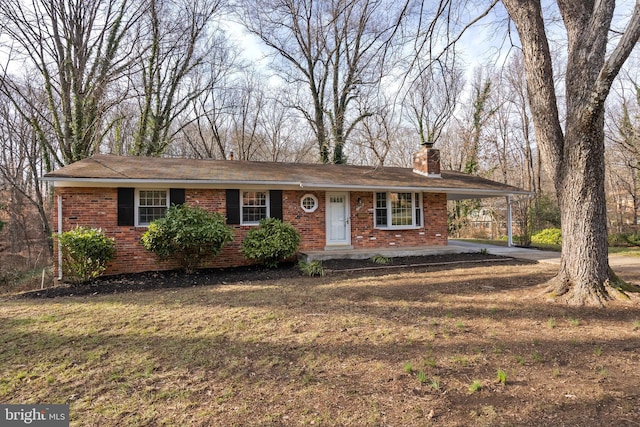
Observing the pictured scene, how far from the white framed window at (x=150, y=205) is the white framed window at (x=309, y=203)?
3958 mm

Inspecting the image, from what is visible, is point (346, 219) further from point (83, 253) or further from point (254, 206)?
point (83, 253)

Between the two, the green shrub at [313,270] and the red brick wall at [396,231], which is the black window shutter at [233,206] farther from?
the red brick wall at [396,231]

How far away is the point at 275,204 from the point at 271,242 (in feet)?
4.82

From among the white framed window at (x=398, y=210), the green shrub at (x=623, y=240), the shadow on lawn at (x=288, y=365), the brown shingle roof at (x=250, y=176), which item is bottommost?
the shadow on lawn at (x=288, y=365)

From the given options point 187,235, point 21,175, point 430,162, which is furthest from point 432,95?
point 21,175

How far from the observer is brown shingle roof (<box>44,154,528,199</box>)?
816 cm

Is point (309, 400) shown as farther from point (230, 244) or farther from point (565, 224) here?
point (230, 244)

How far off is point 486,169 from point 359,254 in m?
15.3

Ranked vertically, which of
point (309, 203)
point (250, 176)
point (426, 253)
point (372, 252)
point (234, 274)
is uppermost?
point (250, 176)

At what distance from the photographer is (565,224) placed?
17.7 feet

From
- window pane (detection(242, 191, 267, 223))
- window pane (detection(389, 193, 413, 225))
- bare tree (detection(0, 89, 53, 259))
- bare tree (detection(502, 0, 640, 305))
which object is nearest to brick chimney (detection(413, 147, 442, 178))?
window pane (detection(389, 193, 413, 225))

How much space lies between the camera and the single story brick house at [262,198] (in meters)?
8.32

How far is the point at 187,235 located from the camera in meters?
7.76

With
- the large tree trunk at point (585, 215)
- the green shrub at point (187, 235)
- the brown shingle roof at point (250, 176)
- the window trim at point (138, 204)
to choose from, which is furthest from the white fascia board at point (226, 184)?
the large tree trunk at point (585, 215)
